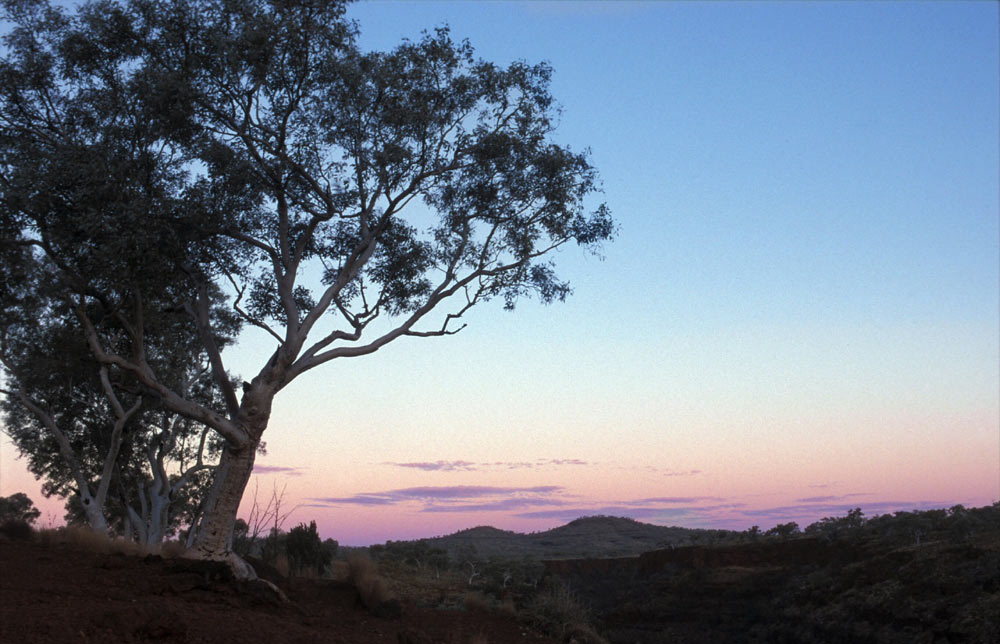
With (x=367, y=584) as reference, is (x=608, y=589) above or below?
below

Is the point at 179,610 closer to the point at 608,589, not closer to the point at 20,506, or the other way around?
the point at 608,589

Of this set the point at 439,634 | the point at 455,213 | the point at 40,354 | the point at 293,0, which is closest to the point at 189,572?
the point at 439,634

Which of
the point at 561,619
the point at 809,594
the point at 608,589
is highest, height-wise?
the point at 561,619

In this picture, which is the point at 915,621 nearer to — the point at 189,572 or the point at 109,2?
the point at 189,572

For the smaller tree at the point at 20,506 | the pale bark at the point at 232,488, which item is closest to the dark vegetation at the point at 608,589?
the pale bark at the point at 232,488

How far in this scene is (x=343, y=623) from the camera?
13.4 metres

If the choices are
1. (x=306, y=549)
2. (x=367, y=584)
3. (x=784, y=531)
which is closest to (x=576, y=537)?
(x=784, y=531)

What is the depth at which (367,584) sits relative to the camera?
50.0 feet

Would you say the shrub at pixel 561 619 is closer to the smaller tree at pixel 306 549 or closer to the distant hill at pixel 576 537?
the smaller tree at pixel 306 549

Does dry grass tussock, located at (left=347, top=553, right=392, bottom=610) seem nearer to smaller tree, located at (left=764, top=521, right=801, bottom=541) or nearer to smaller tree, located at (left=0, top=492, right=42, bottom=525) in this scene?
smaller tree, located at (left=764, top=521, right=801, bottom=541)

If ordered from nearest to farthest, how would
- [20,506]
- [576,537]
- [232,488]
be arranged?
1. [232,488]
2. [20,506]
3. [576,537]

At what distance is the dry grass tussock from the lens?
15.0m

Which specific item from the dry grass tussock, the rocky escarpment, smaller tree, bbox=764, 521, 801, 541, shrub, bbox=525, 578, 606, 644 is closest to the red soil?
the dry grass tussock

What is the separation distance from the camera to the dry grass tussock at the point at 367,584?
15.0 meters
